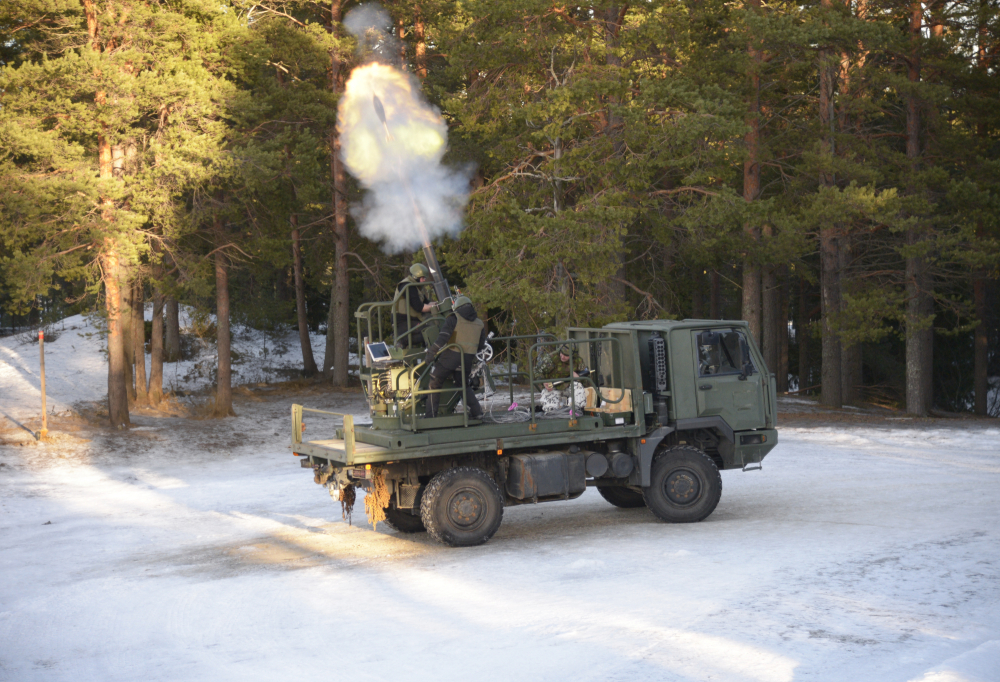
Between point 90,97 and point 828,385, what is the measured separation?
22968 mm

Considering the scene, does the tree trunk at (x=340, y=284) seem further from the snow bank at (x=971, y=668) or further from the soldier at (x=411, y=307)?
the snow bank at (x=971, y=668)

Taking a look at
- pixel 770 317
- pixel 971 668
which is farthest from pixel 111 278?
pixel 770 317

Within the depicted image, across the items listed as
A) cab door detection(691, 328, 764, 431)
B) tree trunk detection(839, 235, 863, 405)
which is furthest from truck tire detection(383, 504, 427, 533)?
tree trunk detection(839, 235, 863, 405)

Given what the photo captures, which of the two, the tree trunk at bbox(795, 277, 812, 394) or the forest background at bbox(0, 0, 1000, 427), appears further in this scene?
the tree trunk at bbox(795, 277, 812, 394)

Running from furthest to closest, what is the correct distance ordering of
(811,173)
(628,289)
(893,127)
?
(628,289) → (893,127) → (811,173)

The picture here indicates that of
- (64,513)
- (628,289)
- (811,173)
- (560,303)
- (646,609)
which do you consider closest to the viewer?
(646,609)

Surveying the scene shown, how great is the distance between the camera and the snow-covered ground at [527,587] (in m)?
7.46

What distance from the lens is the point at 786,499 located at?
46.5 feet

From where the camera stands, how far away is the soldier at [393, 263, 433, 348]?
12188mm

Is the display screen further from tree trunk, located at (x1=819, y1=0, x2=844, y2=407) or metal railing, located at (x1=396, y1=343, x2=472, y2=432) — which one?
tree trunk, located at (x1=819, y1=0, x2=844, y2=407)

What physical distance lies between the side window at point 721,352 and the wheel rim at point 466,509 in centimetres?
360

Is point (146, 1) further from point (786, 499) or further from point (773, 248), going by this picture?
point (786, 499)

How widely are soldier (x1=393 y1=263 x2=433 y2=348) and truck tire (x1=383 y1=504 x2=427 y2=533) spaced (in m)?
A: 2.39

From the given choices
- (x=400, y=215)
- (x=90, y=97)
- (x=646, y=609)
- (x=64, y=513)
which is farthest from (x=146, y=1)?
(x=646, y=609)
